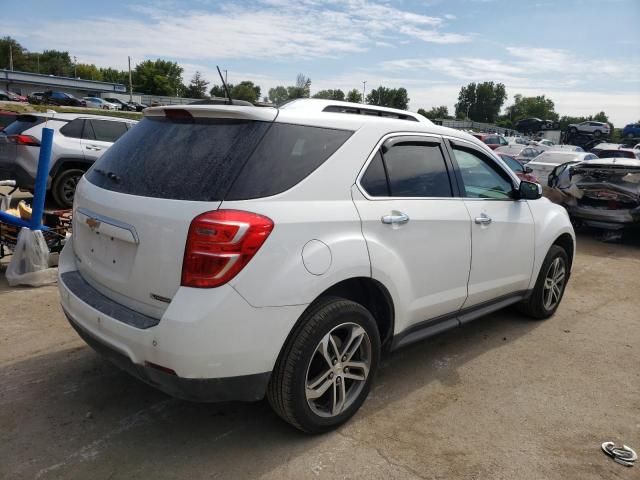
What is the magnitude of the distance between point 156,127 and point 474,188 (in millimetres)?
2212

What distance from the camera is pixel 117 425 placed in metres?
2.86

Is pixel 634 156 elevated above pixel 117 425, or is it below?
above

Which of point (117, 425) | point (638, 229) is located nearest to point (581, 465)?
point (117, 425)

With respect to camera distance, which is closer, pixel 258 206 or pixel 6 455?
pixel 258 206

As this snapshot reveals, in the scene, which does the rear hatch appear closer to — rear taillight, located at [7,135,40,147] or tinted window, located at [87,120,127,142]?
rear taillight, located at [7,135,40,147]

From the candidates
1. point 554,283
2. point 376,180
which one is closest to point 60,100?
point 554,283

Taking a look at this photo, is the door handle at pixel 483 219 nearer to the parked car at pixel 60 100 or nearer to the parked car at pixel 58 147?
the parked car at pixel 58 147

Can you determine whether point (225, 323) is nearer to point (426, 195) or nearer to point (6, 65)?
point (426, 195)

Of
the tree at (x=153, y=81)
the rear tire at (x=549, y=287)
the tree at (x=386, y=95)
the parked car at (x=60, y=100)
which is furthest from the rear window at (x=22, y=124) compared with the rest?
the tree at (x=153, y=81)

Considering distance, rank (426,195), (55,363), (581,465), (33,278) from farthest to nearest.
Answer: (33,278) < (55,363) < (426,195) < (581,465)

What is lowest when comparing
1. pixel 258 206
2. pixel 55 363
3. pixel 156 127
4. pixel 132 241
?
pixel 55 363

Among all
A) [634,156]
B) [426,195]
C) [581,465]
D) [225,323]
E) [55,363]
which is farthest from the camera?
[634,156]

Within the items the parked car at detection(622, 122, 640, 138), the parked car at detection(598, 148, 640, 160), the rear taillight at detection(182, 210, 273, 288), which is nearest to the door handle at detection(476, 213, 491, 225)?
the rear taillight at detection(182, 210, 273, 288)

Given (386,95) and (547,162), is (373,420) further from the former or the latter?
(386,95)
